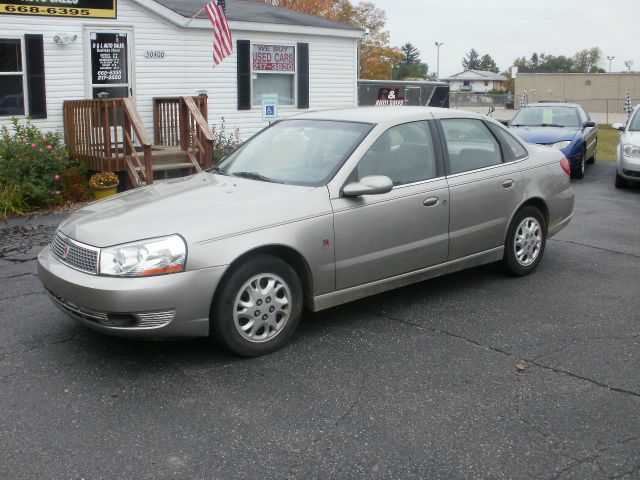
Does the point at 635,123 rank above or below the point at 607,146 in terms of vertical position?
above

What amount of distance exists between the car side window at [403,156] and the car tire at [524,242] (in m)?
1.19

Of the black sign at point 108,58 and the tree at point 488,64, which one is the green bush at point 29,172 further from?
the tree at point 488,64

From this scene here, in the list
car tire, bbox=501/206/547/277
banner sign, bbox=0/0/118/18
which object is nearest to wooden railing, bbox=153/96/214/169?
banner sign, bbox=0/0/118/18

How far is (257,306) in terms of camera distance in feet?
15.8

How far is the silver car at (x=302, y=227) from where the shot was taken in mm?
4527

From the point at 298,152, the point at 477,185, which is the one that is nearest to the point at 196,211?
the point at 298,152

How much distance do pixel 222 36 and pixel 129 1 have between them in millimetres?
1976

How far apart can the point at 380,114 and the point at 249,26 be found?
1049cm

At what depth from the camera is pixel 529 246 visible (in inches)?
271

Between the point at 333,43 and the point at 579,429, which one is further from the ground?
the point at 333,43

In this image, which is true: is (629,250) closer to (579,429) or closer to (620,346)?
(620,346)

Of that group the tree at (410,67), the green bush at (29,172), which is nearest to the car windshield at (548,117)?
the green bush at (29,172)

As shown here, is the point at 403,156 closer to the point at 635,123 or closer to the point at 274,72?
the point at 635,123

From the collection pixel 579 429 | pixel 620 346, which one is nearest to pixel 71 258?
pixel 579 429
